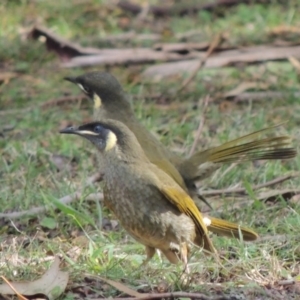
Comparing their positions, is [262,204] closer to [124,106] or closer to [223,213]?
[223,213]

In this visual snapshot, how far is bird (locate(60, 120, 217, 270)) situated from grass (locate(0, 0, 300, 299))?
0.45 ft

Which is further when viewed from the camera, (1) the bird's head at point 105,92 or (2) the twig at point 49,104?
(2) the twig at point 49,104

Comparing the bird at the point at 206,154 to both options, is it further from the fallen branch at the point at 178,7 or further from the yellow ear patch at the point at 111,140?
the fallen branch at the point at 178,7

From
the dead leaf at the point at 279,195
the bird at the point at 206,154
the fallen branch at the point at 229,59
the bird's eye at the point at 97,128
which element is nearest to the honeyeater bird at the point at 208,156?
the bird at the point at 206,154

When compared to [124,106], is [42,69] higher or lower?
lower

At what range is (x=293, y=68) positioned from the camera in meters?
9.43

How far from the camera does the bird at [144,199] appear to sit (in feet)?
17.5

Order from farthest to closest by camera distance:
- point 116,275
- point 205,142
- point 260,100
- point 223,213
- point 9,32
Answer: point 9,32 < point 260,100 < point 205,142 < point 223,213 < point 116,275

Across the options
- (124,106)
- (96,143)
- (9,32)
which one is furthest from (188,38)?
(96,143)

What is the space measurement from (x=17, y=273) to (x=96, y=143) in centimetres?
90

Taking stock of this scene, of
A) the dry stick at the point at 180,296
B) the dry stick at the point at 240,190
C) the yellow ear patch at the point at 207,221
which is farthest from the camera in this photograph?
the dry stick at the point at 240,190

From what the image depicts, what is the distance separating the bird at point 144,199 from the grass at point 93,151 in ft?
0.45

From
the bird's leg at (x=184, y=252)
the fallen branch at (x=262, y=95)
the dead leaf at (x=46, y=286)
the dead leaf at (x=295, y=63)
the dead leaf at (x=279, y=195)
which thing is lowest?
the fallen branch at (x=262, y=95)

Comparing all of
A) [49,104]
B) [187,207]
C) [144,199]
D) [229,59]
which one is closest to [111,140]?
[144,199]
